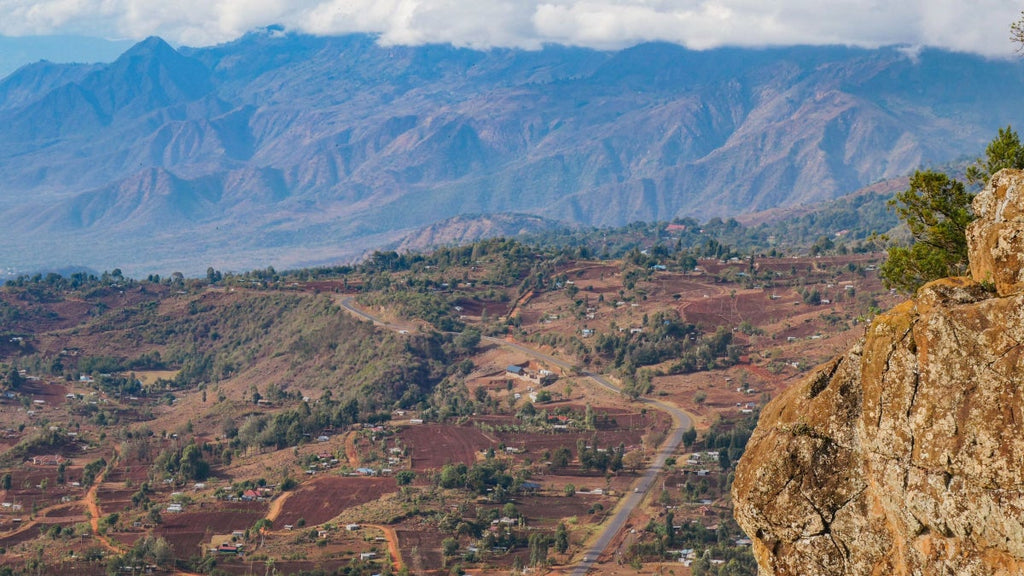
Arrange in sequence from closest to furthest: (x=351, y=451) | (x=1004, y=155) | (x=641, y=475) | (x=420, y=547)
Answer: (x=1004, y=155), (x=420, y=547), (x=641, y=475), (x=351, y=451)

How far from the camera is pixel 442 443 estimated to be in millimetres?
83750

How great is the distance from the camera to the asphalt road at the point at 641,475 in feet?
193

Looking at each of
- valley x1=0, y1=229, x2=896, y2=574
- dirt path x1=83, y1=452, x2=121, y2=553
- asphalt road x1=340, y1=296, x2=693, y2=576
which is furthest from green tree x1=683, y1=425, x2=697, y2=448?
dirt path x1=83, y1=452, x2=121, y2=553

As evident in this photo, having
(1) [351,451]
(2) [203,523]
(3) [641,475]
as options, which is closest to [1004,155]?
(2) [203,523]

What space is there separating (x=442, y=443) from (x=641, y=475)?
606 inches

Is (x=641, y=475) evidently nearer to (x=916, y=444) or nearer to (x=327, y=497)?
(x=327, y=497)

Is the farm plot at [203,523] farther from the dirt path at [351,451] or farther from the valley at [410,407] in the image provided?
the dirt path at [351,451]

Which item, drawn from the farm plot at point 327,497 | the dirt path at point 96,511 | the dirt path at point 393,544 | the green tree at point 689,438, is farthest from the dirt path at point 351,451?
the green tree at point 689,438

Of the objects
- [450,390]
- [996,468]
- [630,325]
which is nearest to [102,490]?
[450,390]

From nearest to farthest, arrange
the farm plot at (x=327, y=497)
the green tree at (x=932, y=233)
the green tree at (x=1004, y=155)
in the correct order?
the green tree at (x=932, y=233), the green tree at (x=1004, y=155), the farm plot at (x=327, y=497)

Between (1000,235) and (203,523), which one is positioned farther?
(203,523)

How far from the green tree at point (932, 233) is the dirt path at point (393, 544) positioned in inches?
1542

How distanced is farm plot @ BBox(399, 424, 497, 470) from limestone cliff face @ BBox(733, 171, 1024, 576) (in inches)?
2438

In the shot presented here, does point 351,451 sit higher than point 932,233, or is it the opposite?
point 932,233
